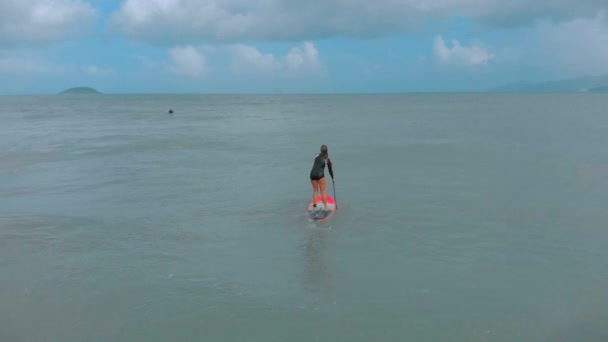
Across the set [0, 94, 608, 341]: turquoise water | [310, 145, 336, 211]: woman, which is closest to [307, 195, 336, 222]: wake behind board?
[310, 145, 336, 211]: woman

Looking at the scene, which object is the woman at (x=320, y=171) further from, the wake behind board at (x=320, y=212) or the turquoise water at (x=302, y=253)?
the turquoise water at (x=302, y=253)

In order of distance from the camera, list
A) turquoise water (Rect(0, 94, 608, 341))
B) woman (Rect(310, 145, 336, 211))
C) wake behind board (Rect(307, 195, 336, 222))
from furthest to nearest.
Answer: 1. wake behind board (Rect(307, 195, 336, 222))
2. woman (Rect(310, 145, 336, 211))
3. turquoise water (Rect(0, 94, 608, 341))

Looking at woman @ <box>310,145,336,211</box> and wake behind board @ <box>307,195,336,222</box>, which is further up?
woman @ <box>310,145,336,211</box>

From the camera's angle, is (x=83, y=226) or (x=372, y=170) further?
(x=372, y=170)

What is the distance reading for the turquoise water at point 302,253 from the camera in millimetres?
9891

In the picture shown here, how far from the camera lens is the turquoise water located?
9.89 metres

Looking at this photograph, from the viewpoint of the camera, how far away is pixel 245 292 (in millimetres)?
11180

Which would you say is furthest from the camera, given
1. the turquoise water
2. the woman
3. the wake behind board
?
the wake behind board

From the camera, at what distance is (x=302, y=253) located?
44.4 feet

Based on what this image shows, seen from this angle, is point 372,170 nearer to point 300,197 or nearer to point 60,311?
point 300,197

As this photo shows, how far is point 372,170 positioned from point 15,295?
58.0 ft

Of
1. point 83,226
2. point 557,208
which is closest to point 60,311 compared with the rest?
point 83,226

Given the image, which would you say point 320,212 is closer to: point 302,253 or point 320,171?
point 320,171

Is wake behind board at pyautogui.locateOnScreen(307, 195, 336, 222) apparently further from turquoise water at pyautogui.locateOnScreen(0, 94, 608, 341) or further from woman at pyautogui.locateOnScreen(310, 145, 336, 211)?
turquoise water at pyautogui.locateOnScreen(0, 94, 608, 341)
